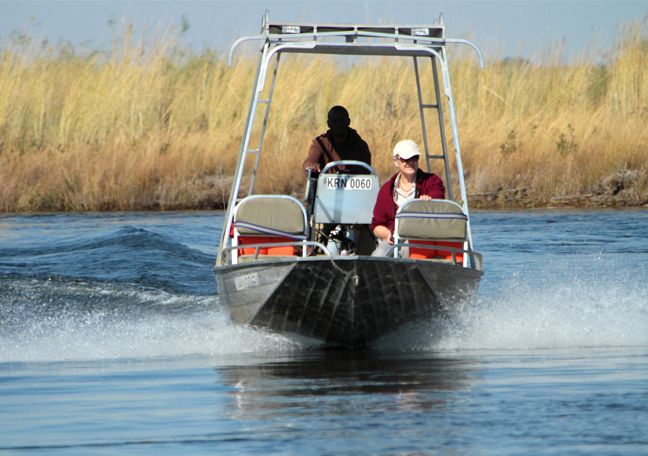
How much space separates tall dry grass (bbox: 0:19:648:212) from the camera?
48.9 ft

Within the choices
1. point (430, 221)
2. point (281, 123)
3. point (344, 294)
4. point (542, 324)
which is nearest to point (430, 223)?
point (430, 221)

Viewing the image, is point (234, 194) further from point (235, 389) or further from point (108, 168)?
point (108, 168)

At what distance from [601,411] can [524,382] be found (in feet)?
2.34

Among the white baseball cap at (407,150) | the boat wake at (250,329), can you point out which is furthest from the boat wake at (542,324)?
the white baseball cap at (407,150)

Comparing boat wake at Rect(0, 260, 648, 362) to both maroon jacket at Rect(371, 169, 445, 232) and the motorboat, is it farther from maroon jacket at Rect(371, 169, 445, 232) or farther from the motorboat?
maroon jacket at Rect(371, 169, 445, 232)

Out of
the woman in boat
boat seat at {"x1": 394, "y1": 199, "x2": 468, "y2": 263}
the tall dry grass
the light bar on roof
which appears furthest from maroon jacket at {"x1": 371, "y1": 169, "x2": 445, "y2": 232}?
the tall dry grass

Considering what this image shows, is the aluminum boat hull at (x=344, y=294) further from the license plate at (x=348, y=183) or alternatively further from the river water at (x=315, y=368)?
the license plate at (x=348, y=183)

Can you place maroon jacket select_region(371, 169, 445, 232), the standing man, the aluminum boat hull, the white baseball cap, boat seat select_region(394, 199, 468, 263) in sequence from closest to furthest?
the aluminum boat hull < boat seat select_region(394, 199, 468, 263) < the white baseball cap < maroon jacket select_region(371, 169, 445, 232) < the standing man

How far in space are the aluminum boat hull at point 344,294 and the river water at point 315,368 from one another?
17cm

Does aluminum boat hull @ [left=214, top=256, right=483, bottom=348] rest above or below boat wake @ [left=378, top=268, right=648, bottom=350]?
above

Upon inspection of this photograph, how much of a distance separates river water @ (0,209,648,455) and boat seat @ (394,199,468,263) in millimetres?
518

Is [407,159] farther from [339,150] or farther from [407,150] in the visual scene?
[339,150]

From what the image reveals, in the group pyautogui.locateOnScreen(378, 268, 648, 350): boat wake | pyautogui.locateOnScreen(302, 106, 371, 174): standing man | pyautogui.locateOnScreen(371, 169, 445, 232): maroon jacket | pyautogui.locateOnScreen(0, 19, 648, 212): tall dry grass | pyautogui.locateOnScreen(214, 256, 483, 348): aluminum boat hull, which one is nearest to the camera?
pyautogui.locateOnScreen(214, 256, 483, 348): aluminum boat hull

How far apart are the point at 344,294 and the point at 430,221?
2.81 ft
